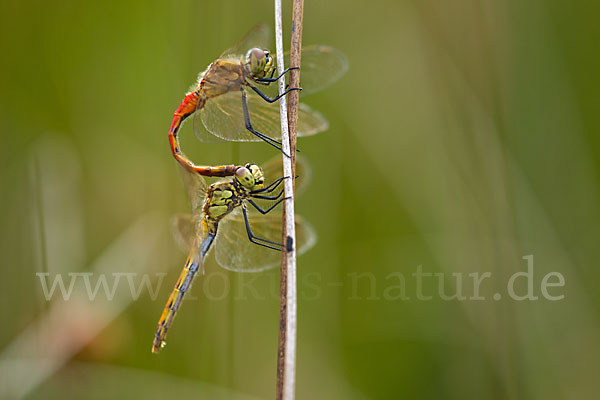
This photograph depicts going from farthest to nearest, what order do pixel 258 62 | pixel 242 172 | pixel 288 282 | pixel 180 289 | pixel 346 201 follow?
pixel 346 201 < pixel 180 289 < pixel 242 172 < pixel 258 62 < pixel 288 282

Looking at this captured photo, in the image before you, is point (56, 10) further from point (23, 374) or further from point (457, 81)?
point (457, 81)

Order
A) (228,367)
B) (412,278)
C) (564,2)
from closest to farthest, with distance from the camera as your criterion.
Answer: (228,367)
(564,2)
(412,278)

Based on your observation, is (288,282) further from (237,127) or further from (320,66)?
(320,66)

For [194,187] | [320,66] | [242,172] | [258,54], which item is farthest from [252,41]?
[194,187]

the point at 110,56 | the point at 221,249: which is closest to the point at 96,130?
the point at 110,56

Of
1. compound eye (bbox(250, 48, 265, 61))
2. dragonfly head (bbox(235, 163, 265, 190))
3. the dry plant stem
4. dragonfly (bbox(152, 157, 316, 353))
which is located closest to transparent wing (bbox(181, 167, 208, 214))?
dragonfly (bbox(152, 157, 316, 353))
